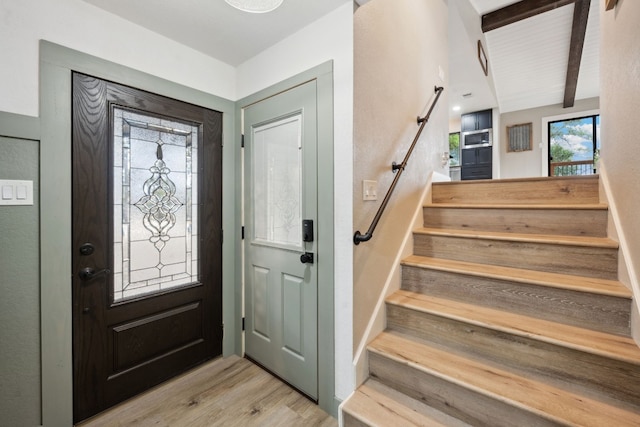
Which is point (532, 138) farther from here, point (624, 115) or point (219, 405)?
point (219, 405)

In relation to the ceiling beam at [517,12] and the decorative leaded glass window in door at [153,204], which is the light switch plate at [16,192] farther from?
the ceiling beam at [517,12]

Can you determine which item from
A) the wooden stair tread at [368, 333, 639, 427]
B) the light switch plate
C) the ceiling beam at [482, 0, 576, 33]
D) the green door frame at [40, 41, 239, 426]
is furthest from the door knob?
the ceiling beam at [482, 0, 576, 33]

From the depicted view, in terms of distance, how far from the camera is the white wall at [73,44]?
140 cm

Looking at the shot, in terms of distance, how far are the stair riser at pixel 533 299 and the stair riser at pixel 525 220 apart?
0.56 metres

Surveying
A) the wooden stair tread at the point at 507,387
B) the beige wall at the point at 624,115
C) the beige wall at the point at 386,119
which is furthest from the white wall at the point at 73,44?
the beige wall at the point at 624,115

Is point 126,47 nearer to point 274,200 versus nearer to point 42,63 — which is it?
point 42,63

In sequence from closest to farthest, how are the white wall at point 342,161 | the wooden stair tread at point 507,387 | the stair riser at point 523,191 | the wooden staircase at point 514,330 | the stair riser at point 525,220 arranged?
the wooden stair tread at point 507,387 → the wooden staircase at point 514,330 → the white wall at point 342,161 → the stair riser at point 525,220 → the stair riser at point 523,191

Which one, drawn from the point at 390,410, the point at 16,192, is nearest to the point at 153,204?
the point at 16,192

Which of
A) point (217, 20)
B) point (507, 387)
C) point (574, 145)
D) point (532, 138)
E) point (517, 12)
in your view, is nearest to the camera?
→ point (507, 387)

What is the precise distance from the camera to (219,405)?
5.92ft

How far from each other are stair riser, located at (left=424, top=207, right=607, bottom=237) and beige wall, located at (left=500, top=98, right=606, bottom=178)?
5596 millimetres

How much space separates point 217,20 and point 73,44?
82cm

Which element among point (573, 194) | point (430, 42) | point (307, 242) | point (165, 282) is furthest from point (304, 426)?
point (430, 42)

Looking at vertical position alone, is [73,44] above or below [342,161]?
above
